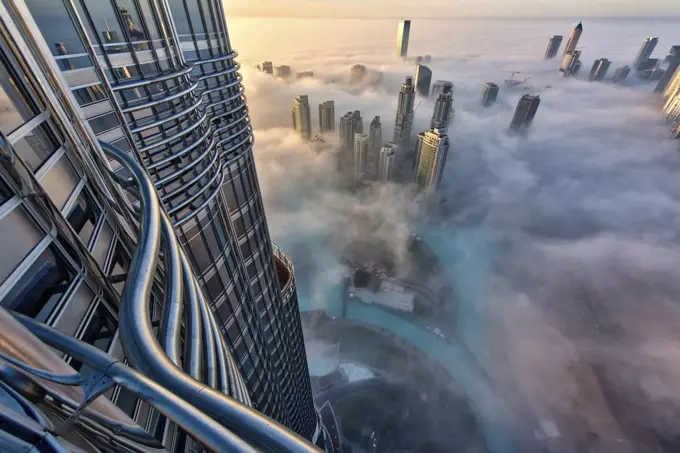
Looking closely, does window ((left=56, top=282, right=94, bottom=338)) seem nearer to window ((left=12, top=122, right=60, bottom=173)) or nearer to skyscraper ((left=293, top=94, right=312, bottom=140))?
window ((left=12, top=122, right=60, bottom=173))

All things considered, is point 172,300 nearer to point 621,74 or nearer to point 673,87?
point 673,87

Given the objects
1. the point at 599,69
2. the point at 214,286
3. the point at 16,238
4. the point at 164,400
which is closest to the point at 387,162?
the point at 214,286

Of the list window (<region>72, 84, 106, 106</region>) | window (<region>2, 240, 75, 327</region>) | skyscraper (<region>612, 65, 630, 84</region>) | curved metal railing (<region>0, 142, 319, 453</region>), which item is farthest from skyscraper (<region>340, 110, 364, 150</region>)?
skyscraper (<region>612, 65, 630, 84</region>)

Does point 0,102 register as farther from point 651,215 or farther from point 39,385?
point 651,215

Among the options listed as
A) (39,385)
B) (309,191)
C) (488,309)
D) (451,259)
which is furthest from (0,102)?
(309,191)

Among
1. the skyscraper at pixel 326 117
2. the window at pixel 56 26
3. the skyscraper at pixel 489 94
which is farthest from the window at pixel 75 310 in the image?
the skyscraper at pixel 489 94
